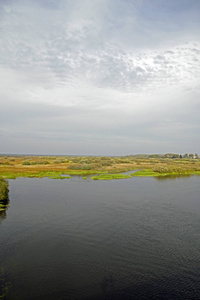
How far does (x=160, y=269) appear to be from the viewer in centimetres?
1151

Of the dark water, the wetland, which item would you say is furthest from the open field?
the dark water

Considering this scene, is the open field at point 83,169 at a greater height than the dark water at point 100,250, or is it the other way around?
the open field at point 83,169

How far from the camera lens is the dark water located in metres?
9.98

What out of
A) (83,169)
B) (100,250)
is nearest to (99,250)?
(100,250)

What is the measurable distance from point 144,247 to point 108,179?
3012 centimetres

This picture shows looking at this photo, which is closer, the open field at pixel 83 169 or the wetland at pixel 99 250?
the wetland at pixel 99 250

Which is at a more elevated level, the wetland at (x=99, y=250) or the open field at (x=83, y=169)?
the open field at (x=83, y=169)

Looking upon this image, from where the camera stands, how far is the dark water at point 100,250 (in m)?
9.98

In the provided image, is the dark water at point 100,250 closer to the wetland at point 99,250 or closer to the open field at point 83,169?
the wetland at point 99,250

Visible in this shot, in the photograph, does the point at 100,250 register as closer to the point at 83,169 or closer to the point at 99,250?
the point at 99,250

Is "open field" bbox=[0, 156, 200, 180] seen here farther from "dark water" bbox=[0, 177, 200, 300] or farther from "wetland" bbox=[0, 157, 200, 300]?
"dark water" bbox=[0, 177, 200, 300]

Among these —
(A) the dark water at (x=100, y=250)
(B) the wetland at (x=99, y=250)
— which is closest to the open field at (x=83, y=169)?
(B) the wetland at (x=99, y=250)

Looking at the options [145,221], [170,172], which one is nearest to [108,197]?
[145,221]

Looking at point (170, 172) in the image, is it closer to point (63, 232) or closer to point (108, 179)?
point (108, 179)
